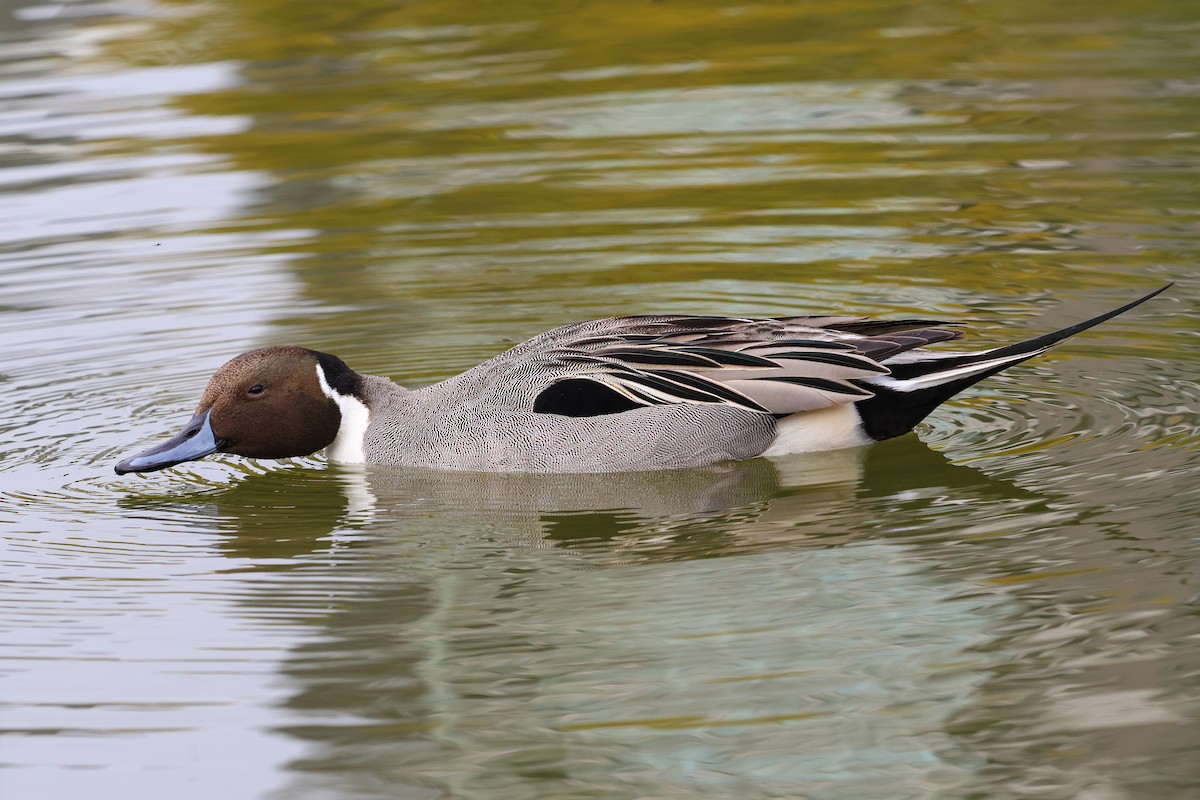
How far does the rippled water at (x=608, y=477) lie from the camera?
4.60 m

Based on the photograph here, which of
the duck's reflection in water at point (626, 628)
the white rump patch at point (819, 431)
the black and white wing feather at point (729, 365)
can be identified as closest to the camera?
the duck's reflection in water at point (626, 628)

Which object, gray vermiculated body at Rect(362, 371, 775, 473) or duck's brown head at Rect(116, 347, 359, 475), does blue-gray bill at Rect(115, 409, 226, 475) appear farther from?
gray vermiculated body at Rect(362, 371, 775, 473)

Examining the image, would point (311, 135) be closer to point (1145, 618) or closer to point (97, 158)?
point (97, 158)

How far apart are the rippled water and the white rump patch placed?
76mm

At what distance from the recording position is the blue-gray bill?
6699mm

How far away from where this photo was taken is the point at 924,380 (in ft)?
21.5

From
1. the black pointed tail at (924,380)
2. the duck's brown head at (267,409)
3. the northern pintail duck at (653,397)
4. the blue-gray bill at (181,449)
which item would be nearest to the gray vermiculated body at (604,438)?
the northern pintail duck at (653,397)

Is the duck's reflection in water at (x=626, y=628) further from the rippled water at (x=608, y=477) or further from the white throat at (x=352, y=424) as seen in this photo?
the white throat at (x=352, y=424)

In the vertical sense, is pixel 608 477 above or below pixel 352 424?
below

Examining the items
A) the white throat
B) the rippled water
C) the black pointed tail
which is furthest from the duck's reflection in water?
the white throat

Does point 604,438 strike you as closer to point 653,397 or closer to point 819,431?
point 653,397

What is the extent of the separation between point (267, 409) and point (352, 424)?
0.35 metres

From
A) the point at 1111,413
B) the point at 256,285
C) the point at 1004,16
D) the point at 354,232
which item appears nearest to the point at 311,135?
the point at 354,232

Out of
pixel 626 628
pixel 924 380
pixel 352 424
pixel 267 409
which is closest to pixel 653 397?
pixel 924 380
